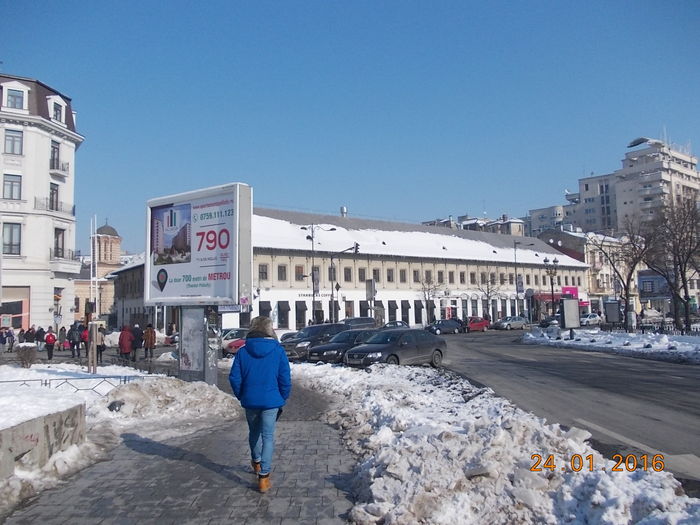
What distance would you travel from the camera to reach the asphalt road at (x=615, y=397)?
848cm

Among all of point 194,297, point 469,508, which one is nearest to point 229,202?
point 194,297

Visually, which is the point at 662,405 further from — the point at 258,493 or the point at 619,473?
the point at 258,493

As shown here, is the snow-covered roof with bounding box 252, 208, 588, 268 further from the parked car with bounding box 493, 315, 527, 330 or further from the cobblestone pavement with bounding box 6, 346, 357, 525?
the cobblestone pavement with bounding box 6, 346, 357, 525

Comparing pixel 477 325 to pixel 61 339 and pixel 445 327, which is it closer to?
pixel 445 327

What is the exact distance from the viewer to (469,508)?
5.43 metres

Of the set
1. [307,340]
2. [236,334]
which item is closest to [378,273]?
[236,334]

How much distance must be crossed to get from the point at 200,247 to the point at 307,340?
586 inches

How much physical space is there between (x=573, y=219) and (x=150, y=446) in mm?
146031

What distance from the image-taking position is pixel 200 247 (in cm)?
1459

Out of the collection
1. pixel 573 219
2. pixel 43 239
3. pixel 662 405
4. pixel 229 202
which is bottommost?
pixel 662 405

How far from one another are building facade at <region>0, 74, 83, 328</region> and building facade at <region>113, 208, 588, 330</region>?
48.8 ft

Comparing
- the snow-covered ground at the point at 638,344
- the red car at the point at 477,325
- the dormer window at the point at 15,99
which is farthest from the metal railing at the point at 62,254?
the red car at the point at 477,325

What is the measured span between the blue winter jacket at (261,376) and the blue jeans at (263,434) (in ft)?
0.35
